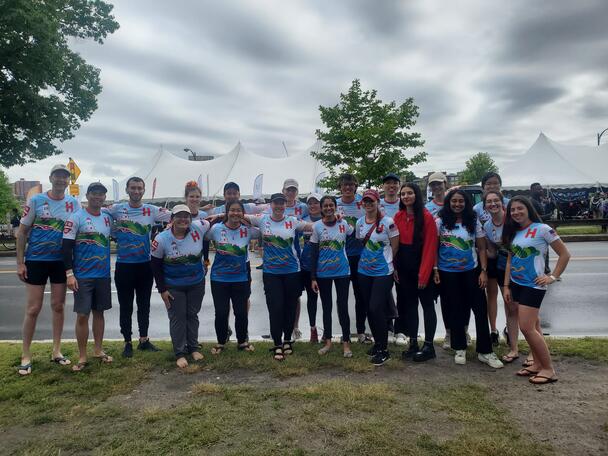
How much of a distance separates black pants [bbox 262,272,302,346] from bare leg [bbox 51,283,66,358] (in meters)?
2.26

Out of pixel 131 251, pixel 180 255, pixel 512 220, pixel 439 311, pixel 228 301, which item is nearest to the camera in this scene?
pixel 512 220

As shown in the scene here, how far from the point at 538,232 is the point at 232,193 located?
3.38 metres

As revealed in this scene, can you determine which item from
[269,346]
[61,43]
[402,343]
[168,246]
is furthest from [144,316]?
[61,43]

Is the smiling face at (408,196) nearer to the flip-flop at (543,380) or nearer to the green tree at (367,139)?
the flip-flop at (543,380)

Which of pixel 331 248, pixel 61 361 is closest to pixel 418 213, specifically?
pixel 331 248

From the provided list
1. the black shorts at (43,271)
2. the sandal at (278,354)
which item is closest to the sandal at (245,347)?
the sandal at (278,354)

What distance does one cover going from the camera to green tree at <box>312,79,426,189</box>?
22.6m

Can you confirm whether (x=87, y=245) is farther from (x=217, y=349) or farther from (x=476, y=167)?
(x=476, y=167)

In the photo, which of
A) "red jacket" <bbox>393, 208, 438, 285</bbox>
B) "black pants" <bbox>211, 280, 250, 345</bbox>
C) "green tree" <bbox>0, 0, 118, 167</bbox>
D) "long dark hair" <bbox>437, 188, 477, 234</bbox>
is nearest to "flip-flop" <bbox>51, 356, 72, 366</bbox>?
"black pants" <bbox>211, 280, 250, 345</bbox>

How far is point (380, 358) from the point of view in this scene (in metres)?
4.55

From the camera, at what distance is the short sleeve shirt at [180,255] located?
184 inches

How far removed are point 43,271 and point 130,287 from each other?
908 mm

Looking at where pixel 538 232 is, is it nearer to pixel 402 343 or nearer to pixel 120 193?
pixel 402 343

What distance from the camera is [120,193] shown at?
31.8m
